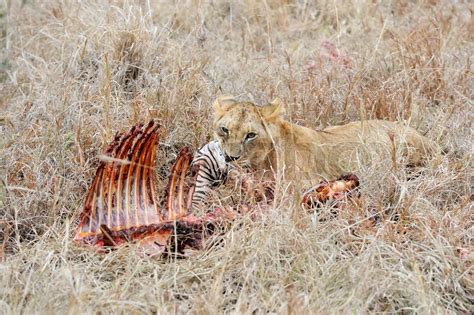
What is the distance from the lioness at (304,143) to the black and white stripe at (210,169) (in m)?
0.16

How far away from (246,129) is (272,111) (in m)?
0.26

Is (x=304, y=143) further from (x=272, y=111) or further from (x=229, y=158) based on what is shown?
(x=229, y=158)

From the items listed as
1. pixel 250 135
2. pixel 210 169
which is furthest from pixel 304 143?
pixel 210 169

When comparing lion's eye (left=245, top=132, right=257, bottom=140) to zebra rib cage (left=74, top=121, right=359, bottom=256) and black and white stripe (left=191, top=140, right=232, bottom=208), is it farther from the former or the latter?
zebra rib cage (left=74, top=121, right=359, bottom=256)

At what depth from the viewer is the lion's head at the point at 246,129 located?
16.8 ft

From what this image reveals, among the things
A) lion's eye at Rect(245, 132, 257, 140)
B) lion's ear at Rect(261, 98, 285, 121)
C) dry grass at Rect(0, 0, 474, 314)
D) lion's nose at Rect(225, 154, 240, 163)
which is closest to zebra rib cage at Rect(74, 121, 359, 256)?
dry grass at Rect(0, 0, 474, 314)

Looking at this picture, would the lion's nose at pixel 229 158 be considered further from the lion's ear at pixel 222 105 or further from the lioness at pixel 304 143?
the lion's ear at pixel 222 105

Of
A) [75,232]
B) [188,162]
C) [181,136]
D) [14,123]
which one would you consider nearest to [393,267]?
[188,162]

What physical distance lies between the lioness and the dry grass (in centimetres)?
24

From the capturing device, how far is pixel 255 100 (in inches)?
253

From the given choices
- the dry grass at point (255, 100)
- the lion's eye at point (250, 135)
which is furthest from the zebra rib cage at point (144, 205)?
the lion's eye at point (250, 135)

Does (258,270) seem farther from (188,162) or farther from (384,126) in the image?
(384,126)

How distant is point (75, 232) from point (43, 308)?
1.07m

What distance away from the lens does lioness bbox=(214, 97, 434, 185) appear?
5.14 metres
